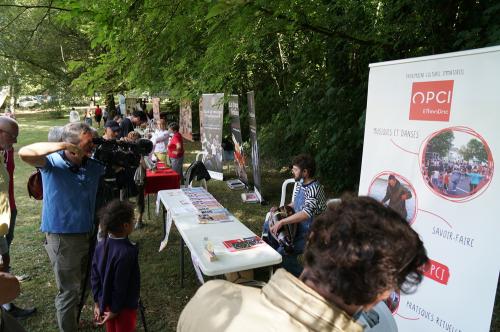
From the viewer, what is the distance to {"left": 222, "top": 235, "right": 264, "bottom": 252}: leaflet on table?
2767mm

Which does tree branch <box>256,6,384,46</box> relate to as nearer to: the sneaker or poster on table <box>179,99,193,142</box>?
the sneaker

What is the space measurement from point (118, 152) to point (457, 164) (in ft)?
8.37

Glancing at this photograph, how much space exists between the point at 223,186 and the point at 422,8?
5318 millimetres

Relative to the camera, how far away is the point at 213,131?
768 cm

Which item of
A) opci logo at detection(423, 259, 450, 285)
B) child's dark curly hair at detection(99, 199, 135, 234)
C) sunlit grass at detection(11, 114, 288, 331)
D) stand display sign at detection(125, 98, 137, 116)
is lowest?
sunlit grass at detection(11, 114, 288, 331)

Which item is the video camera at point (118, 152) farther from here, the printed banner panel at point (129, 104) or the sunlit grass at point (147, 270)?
the printed banner panel at point (129, 104)

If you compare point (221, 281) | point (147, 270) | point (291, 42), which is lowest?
point (147, 270)

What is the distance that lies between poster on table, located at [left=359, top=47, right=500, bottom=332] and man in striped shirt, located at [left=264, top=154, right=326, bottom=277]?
0.79 meters

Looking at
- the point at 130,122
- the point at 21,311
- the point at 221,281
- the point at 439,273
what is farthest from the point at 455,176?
the point at 130,122

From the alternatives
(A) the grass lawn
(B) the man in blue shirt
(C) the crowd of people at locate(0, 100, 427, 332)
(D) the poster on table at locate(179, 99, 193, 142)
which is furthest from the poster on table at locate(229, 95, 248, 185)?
(D) the poster on table at locate(179, 99, 193, 142)

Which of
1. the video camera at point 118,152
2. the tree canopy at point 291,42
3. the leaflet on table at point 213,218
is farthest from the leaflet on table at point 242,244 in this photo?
the tree canopy at point 291,42

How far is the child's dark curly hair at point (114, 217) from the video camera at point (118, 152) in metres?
0.62

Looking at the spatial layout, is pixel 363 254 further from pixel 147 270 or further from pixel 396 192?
pixel 147 270

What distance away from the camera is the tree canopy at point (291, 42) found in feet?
10.2
